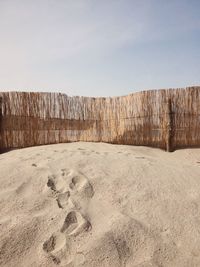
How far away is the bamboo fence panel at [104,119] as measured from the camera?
6.45 meters

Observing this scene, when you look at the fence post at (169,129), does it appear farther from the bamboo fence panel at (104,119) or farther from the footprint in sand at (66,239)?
the footprint in sand at (66,239)

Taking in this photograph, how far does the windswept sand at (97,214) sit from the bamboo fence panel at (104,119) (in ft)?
8.61

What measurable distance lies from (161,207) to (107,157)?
1.33 m

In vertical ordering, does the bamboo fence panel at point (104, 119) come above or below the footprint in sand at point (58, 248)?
above

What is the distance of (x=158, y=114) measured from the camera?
256 inches

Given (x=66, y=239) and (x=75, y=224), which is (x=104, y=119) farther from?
(x=66, y=239)

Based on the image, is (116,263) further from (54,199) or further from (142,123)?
(142,123)

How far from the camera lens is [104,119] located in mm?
6848

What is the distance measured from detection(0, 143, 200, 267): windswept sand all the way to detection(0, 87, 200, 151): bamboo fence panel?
2623mm

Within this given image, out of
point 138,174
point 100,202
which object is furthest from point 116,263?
point 138,174

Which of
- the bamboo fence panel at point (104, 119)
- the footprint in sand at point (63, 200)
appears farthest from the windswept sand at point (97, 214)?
the bamboo fence panel at point (104, 119)

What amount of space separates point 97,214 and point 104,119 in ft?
13.6

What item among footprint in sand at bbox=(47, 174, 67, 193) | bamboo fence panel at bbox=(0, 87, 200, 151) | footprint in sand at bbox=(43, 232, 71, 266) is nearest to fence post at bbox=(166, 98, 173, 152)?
bamboo fence panel at bbox=(0, 87, 200, 151)

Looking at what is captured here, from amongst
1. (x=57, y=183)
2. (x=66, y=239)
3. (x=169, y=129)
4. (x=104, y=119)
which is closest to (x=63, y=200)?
(x=57, y=183)
